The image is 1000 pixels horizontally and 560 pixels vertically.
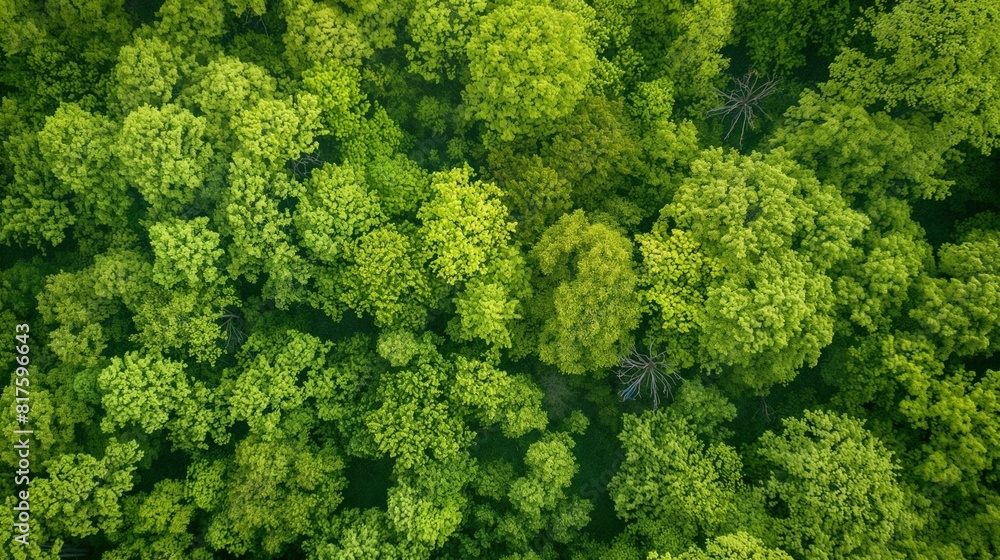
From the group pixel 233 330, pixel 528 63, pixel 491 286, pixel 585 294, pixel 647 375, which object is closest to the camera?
pixel 585 294

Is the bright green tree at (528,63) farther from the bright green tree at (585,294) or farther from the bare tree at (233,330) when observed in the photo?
the bare tree at (233,330)

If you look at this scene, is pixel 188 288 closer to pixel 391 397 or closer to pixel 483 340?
pixel 391 397

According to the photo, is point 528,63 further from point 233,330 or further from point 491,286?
point 233,330

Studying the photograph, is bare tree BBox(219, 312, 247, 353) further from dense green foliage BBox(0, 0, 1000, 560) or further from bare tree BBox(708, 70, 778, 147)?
bare tree BBox(708, 70, 778, 147)

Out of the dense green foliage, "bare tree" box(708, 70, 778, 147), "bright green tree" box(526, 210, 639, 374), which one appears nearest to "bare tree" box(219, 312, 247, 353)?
the dense green foliage

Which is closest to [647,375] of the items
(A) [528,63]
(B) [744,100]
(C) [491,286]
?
(C) [491,286]

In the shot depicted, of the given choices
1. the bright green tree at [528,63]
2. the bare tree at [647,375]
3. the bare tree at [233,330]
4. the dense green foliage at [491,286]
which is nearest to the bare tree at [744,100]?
the dense green foliage at [491,286]
